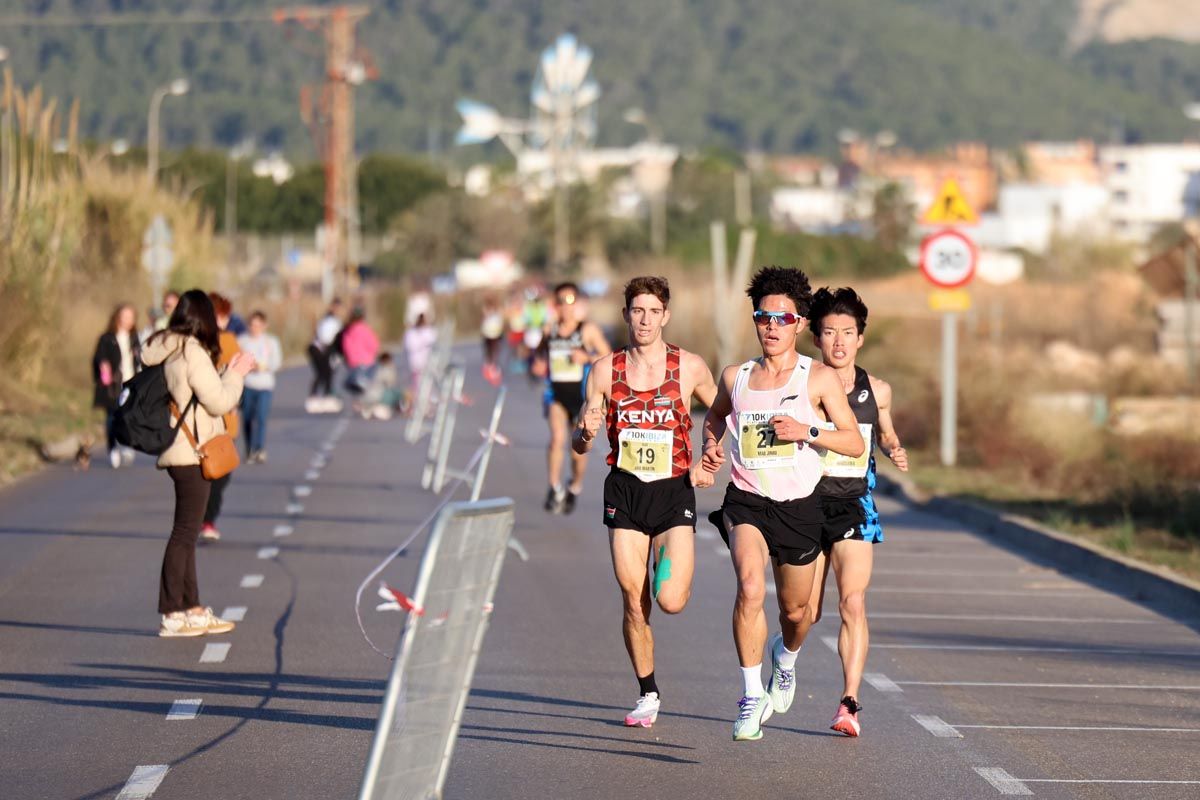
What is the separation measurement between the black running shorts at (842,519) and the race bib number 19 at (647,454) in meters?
0.70

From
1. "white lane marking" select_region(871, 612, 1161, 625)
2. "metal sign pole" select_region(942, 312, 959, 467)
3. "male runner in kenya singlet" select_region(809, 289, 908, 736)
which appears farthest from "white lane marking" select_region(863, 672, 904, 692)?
"metal sign pole" select_region(942, 312, 959, 467)

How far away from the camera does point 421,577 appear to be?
534cm

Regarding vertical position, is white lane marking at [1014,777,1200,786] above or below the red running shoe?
below

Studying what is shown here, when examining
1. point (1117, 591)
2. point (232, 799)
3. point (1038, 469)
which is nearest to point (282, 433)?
point (1038, 469)

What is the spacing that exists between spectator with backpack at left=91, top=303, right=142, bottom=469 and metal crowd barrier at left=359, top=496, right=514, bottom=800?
1541cm

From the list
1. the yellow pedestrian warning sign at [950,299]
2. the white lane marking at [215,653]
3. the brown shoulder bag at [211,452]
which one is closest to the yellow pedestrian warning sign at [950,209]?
the yellow pedestrian warning sign at [950,299]

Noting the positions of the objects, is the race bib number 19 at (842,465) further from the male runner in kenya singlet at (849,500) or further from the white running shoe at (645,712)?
the white running shoe at (645,712)

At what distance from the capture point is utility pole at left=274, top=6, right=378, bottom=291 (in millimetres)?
58750

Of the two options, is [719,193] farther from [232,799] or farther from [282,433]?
[232,799]

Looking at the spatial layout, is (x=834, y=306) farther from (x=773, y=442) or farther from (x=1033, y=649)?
(x=1033, y=649)

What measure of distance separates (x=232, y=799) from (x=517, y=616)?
481cm

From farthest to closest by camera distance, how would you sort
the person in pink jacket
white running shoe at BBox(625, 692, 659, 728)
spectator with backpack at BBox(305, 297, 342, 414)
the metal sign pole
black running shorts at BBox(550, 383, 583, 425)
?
1. spectator with backpack at BBox(305, 297, 342, 414)
2. the person in pink jacket
3. the metal sign pole
4. black running shorts at BBox(550, 383, 583, 425)
5. white running shoe at BBox(625, 692, 659, 728)

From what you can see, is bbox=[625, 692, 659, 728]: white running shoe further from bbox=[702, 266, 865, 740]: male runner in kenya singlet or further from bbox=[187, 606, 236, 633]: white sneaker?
bbox=[187, 606, 236, 633]: white sneaker

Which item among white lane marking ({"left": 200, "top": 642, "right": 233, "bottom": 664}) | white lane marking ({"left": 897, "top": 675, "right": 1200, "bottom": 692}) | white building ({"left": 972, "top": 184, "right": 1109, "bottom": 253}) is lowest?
white lane marking ({"left": 897, "top": 675, "right": 1200, "bottom": 692})
